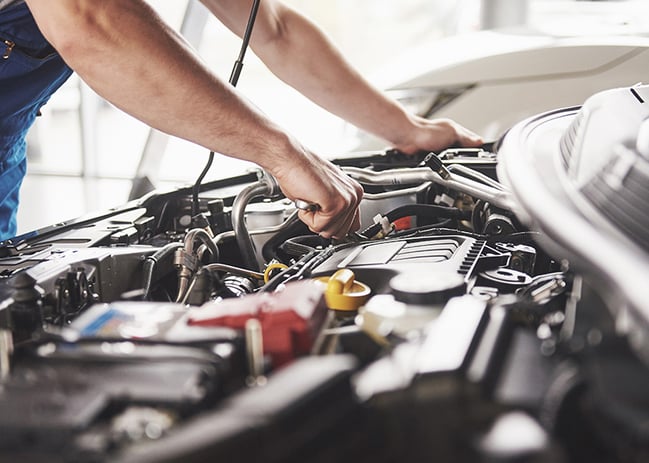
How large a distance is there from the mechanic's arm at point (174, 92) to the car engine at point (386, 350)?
0.18 meters

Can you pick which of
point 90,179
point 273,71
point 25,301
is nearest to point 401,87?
point 273,71

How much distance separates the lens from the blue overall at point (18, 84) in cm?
163

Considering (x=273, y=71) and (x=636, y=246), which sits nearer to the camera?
(x=636, y=246)

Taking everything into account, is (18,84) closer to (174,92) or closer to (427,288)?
(174,92)

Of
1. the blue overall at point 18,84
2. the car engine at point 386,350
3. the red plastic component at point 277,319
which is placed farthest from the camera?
the blue overall at point 18,84

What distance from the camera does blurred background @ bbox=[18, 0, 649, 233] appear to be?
103 inches

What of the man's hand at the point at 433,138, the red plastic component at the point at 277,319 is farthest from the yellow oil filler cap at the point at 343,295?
the man's hand at the point at 433,138

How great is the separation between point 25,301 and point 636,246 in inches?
28.3

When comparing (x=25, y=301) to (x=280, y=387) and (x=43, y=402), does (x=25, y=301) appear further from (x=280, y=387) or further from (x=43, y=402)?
(x=280, y=387)

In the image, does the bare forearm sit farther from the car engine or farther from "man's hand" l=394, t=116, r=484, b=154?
"man's hand" l=394, t=116, r=484, b=154

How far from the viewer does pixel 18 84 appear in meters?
1.72

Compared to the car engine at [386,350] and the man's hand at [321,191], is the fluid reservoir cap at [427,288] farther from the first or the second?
the man's hand at [321,191]

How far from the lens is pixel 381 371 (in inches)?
26.5

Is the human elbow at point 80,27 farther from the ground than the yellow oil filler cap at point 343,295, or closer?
farther from the ground
